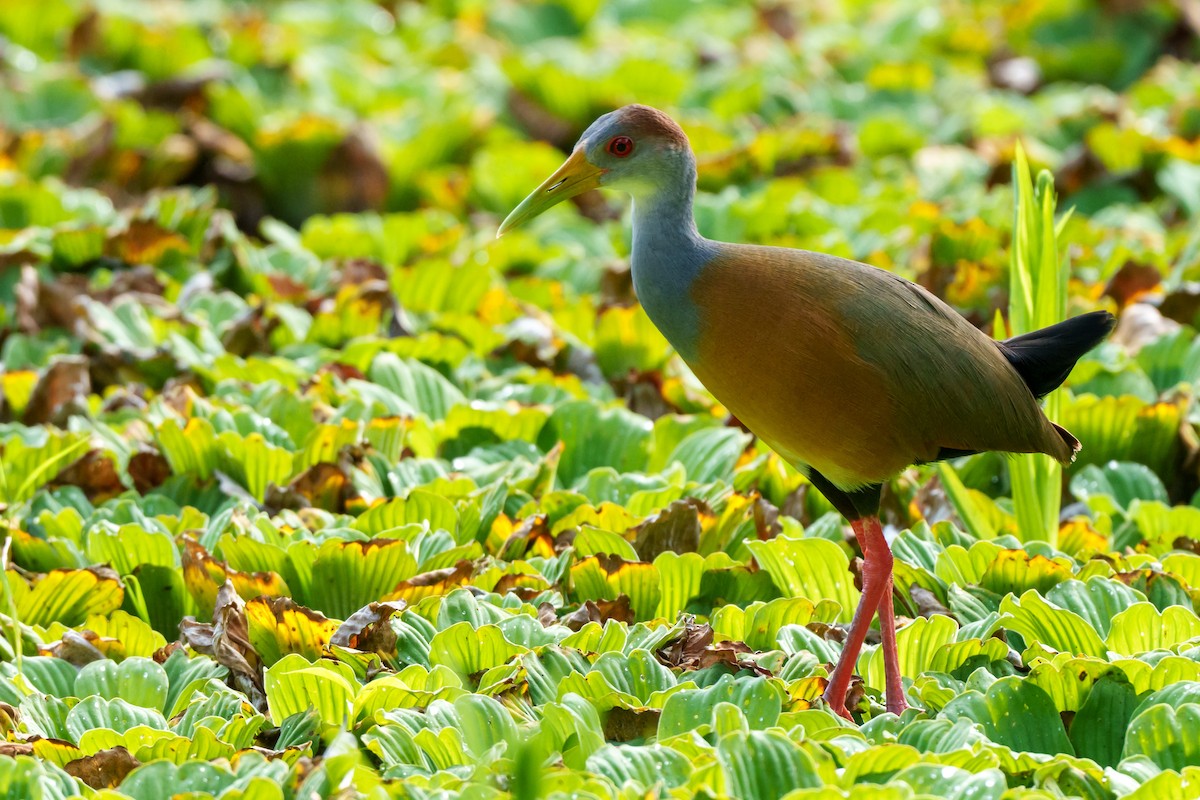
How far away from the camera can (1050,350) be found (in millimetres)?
3260

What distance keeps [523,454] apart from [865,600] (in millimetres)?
1347

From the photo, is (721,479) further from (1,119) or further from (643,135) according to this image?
(1,119)

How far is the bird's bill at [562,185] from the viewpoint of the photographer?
10.6 ft

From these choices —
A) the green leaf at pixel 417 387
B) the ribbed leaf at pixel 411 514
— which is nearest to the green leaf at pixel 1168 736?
the ribbed leaf at pixel 411 514

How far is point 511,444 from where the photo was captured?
13.5ft

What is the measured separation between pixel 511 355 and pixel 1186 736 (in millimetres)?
2644

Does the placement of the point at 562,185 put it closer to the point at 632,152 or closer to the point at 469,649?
the point at 632,152

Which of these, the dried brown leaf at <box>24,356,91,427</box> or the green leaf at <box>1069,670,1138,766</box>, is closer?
the green leaf at <box>1069,670,1138,766</box>

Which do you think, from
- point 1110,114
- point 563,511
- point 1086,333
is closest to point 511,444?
point 563,511

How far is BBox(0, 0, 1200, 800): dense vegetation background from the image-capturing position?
8.79 ft

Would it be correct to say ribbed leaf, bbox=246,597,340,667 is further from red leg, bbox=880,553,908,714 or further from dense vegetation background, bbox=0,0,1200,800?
red leg, bbox=880,553,908,714

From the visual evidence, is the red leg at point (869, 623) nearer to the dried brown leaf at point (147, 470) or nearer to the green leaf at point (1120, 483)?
the green leaf at point (1120, 483)

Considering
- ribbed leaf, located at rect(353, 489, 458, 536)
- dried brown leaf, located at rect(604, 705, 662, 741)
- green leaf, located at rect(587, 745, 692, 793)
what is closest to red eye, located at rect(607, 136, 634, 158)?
ribbed leaf, located at rect(353, 489, 458, 536)

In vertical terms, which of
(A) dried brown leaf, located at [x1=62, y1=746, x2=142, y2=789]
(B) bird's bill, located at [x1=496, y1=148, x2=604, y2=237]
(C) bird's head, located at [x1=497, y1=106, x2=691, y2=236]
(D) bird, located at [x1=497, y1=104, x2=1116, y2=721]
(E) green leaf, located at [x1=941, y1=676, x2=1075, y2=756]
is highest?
(C) bird's head, located at [x1=497, y1=106, x2=691, y2=236]
